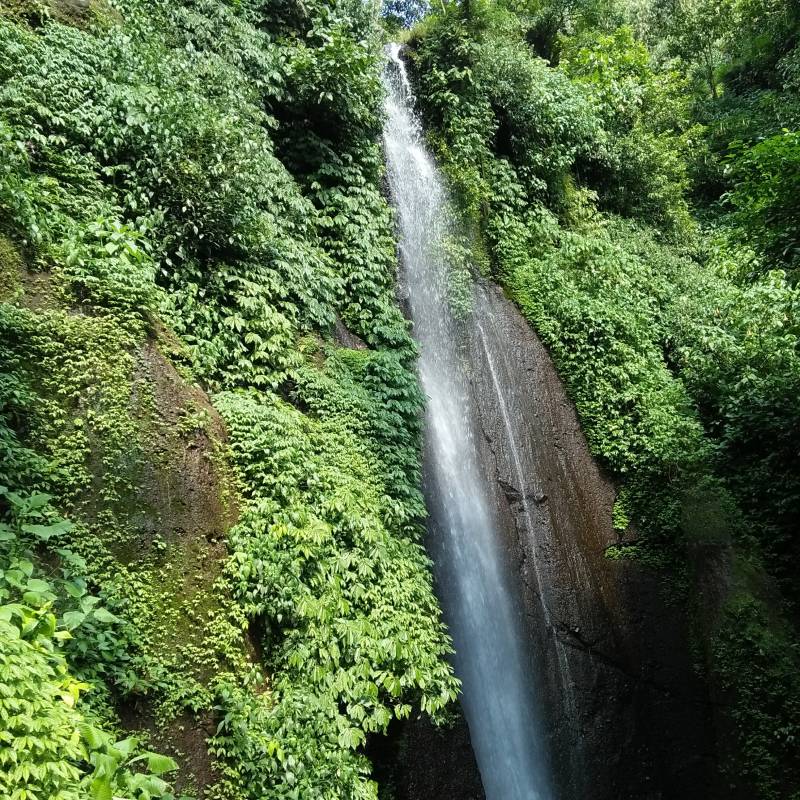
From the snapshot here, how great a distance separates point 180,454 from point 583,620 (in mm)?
6269

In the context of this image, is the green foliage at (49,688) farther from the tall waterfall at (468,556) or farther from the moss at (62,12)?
the moss at (62,12)

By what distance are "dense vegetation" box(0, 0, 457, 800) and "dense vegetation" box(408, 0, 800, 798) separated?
421 cm

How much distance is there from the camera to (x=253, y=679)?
456 centimetres

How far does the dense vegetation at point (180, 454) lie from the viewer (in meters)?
3.79

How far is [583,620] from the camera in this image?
873cm

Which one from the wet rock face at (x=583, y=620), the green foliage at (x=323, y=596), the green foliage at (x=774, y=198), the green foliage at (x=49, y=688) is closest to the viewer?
the green foliage at (x=49, y=688)

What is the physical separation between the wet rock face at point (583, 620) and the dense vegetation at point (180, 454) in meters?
2.49

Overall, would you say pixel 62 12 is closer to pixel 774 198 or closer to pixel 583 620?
pixel 774 198

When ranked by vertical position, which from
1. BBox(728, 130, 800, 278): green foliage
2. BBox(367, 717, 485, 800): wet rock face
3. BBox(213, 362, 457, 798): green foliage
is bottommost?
BBox(367, 717, 485, 800): wet rock face

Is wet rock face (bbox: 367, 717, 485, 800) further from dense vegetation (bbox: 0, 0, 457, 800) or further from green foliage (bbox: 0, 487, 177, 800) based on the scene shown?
green foliage (bbox: 0, 487, 177, 800)

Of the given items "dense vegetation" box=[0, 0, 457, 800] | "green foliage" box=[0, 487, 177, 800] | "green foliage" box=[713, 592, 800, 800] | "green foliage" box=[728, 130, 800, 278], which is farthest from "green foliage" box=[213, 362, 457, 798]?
"green foliage" box=[728, 130, 800, 278]

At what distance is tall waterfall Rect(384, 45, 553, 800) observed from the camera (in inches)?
299

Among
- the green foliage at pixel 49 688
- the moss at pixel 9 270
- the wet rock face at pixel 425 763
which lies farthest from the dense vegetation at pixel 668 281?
the green foliage at pixel 49 688

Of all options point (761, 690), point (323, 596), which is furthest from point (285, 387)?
point (761, 690)
